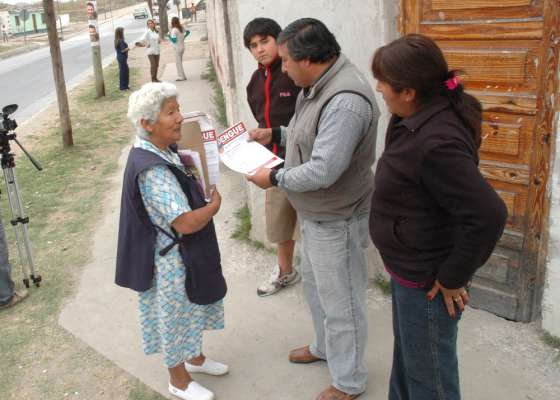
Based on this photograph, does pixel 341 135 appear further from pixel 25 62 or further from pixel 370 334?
pixel 25 62

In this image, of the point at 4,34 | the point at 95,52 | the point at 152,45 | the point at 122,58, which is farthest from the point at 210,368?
the point at 4,34

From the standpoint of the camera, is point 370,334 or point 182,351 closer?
point 182,351

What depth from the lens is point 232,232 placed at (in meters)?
5.23

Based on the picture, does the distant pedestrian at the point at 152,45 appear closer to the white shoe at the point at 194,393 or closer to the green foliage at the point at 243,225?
the green foliage at the point at 243,225

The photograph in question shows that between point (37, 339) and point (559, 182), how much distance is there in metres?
3.36

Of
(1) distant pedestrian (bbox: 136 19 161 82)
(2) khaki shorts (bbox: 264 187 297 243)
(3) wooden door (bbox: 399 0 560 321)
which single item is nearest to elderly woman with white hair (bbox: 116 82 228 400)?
(2) khaki shorts (bbox: 264 187 297 243)

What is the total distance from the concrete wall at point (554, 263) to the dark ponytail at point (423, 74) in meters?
1.25

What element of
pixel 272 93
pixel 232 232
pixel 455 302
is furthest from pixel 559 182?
pixel 232 232

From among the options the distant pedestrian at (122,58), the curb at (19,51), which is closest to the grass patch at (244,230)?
the distant pedestrian at (122,58)

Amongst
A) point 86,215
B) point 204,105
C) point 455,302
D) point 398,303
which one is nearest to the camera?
point 455,302

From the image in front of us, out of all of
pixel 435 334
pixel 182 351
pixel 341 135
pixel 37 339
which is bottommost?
pixel 37 339

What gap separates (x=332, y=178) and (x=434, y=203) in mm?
565

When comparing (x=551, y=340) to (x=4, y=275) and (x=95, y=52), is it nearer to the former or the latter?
(x=4, y=275)

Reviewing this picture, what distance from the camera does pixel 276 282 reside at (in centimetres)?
416
